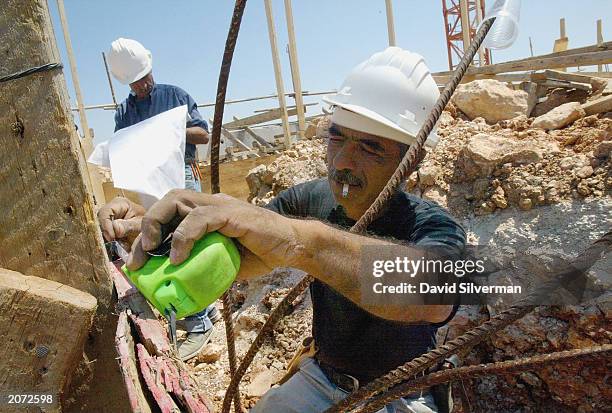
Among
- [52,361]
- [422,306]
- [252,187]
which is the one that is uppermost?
[52,361]

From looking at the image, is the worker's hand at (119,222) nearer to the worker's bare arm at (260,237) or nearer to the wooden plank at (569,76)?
the worker's bare arm at (260,237)

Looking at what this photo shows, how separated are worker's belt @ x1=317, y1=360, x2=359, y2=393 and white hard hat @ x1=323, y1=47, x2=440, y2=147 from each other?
3.25 feet

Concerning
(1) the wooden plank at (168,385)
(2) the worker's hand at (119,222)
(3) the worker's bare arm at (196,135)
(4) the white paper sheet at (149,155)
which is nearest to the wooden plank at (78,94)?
(3) the worker's bare arm at (196,135)

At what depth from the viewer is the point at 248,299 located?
4516 millimetres

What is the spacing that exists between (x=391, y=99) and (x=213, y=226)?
3.78 ft

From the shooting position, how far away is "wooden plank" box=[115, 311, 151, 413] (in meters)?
0.98

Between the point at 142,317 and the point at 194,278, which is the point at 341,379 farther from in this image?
the point at 194,278

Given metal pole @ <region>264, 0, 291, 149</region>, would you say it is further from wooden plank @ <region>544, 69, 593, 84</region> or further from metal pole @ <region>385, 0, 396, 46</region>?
wooden plank @ <region>544, 69, 593, 84</region>

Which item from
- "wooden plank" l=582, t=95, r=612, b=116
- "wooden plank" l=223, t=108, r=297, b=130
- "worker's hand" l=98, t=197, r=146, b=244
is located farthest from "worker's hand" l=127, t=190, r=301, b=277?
"wooden plank" l=223, t=108, r=297, b=130

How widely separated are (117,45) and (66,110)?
3.40m

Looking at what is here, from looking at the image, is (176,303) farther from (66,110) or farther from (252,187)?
(252,187)

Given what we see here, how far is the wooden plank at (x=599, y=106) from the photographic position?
140 inches

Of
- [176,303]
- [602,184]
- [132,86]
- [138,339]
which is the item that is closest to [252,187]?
[132,86]

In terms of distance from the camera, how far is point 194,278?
91cm
